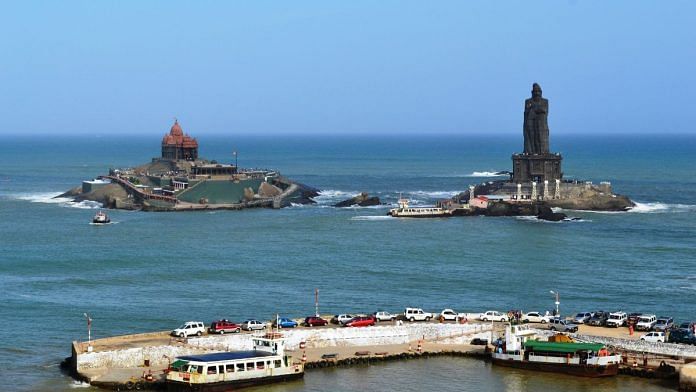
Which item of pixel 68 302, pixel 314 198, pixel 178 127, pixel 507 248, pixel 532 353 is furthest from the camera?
pixel 178 127

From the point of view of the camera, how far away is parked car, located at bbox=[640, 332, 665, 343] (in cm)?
5775

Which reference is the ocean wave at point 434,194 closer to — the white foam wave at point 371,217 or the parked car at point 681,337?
the white foam wave at point 371,217

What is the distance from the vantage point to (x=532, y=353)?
5625cm

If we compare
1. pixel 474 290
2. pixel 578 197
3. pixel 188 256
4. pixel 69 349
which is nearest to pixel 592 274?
pixel 474 290

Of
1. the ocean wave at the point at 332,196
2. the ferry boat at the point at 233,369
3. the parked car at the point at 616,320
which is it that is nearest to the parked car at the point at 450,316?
the parked car at the point at 616,320

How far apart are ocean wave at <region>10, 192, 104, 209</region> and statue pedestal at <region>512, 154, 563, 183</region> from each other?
49.4 metres

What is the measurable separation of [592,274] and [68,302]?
35.0 metres

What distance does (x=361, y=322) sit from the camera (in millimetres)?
61844

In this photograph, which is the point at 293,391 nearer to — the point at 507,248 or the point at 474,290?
the point at 474,290

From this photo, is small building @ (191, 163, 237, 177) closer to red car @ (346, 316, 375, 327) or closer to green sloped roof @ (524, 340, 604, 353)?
red car @ (346, 316, 375, 327)

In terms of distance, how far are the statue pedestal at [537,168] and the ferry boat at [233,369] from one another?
336ft

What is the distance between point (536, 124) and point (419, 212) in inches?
1090

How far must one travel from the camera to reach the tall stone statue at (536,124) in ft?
513

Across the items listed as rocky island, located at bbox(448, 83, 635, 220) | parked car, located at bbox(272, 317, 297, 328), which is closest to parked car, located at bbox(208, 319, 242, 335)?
parked car, located at bbox(272, 317, 297, 328)
